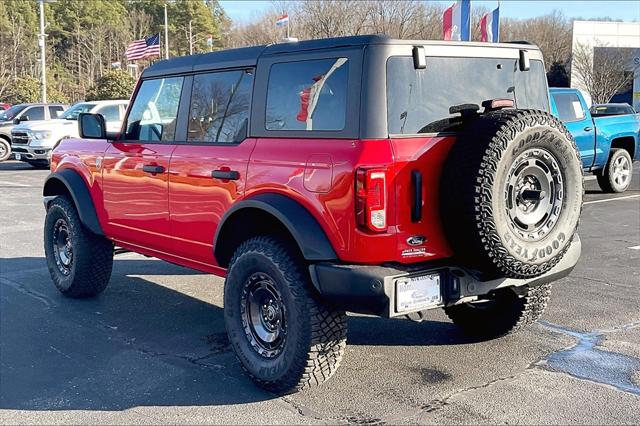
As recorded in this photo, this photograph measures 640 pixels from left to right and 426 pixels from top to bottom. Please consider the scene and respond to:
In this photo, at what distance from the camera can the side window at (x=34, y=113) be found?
70.4 ft

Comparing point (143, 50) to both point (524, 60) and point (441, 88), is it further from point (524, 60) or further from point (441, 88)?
point (441, 88)

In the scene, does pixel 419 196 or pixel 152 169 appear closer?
pixel 419 196

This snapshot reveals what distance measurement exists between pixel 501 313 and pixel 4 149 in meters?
20.2

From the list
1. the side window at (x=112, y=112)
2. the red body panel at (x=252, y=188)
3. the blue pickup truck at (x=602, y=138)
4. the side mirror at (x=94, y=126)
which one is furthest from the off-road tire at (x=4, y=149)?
the side mirror at (x=94, y=126)

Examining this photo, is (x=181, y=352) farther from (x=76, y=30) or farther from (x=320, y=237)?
(x=76, y=30)

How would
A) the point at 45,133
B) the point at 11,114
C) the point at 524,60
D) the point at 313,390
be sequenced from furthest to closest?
the point at 11,114
the point at 45,133
the point at 524,60
the point at 313,390

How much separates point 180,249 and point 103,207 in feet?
3.73

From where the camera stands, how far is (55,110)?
21875mm

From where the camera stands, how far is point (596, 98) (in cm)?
3734

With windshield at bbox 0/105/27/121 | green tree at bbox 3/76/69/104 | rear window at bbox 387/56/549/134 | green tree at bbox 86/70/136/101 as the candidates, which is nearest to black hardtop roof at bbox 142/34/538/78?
rear window at bbox 387/56/549/134

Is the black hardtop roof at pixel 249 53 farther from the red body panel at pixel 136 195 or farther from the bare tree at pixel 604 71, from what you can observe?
the bare tree at pixel 604 71

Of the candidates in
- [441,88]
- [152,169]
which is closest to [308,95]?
[441,88]

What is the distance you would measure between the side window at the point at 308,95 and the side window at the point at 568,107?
8.84 metres

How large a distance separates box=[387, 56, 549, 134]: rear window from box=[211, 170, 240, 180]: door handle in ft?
3.64
